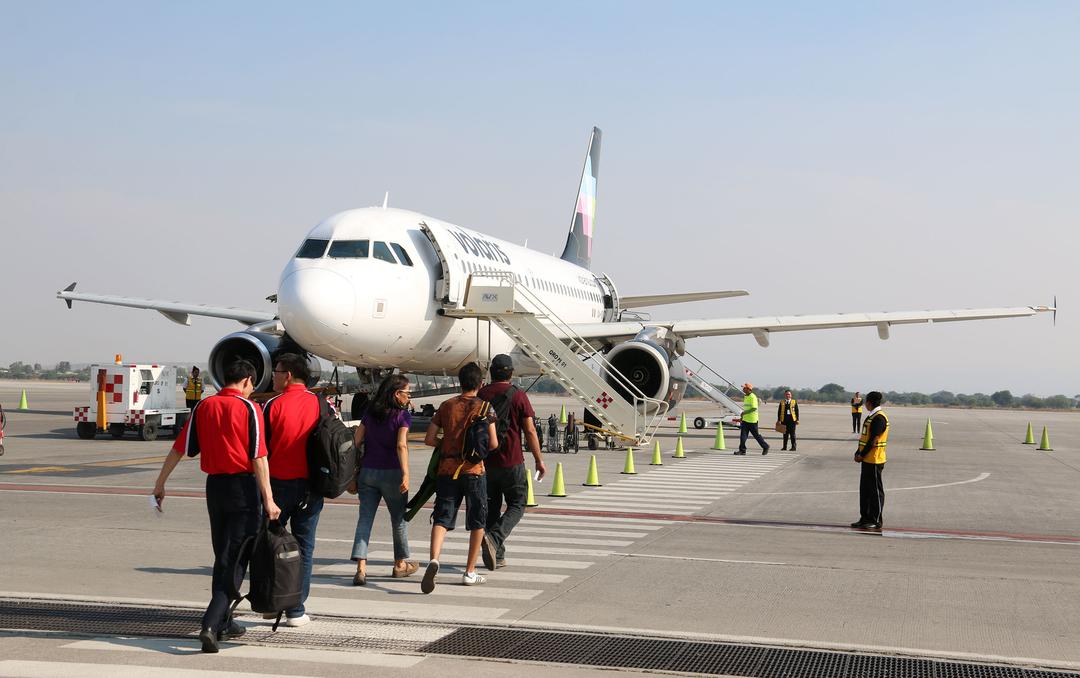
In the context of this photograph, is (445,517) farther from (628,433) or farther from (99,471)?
(628,433)

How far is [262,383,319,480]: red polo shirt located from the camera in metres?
7.30

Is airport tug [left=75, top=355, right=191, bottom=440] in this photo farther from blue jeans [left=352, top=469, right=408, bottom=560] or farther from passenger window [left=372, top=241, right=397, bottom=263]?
blue jeans [left=352, top=469, right=408, bottom=560]

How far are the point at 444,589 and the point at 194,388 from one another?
2007 cm

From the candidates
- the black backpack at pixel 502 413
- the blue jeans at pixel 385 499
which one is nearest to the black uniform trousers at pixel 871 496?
the black backpack at pixel 502 413

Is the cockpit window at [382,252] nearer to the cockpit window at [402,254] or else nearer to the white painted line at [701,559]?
the cockpit window at [402,254]

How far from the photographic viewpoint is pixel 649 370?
25.5 metres

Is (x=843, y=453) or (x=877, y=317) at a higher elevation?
(x=877, y=317)

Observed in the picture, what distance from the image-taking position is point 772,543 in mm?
11266

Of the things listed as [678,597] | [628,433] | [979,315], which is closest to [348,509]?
[678,597]

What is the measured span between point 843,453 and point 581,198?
23.4 metres

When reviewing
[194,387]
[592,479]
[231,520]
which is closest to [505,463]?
[231,520]

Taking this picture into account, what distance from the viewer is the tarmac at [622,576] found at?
6.70 meters

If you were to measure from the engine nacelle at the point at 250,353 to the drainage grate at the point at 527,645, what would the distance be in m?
17.4

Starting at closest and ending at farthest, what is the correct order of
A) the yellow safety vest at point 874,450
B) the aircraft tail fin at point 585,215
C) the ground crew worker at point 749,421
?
the yellow safety vest at point 874,450 < the ground crew worker at point 749,421 < the aircraft tail fin at point 585,215
